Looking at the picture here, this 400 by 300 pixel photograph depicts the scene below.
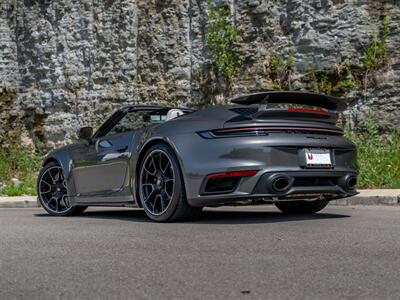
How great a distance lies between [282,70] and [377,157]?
3887 millimetres

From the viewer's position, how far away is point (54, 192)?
A: 28.2 feet

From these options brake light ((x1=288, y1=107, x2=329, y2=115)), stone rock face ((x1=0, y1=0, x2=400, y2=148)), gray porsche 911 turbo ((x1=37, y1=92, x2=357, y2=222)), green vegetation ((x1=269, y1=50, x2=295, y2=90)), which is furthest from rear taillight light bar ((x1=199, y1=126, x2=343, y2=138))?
green vegetation ((x1=269, y1=50, x2=295, y2=90))

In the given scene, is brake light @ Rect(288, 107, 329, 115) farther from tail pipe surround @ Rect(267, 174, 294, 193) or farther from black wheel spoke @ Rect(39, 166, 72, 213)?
black wheel spoke @ Rect(39, 166, 72, 213)

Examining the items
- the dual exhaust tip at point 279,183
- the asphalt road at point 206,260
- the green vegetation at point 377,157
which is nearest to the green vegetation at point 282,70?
the green vegetation at point 377,157

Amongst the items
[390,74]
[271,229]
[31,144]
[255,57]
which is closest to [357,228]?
[271,229]

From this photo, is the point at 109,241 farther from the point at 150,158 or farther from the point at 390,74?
the point at 390,74

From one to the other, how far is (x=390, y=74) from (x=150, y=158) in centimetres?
946

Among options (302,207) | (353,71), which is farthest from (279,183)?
(353,71)

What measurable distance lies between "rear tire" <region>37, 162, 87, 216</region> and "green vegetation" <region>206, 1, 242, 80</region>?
28.3ft

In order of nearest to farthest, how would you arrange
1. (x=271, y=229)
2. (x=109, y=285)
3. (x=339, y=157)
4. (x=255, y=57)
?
(x=109, y=285) → (x=271, y=229) → (x=339, y=157) → (x=255, y=57)

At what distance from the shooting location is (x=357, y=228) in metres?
6.02

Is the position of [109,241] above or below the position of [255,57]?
below

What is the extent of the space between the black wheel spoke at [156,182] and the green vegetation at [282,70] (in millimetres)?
9522

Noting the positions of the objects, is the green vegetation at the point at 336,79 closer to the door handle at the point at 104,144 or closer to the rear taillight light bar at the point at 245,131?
the door handle at the point at 104,144
